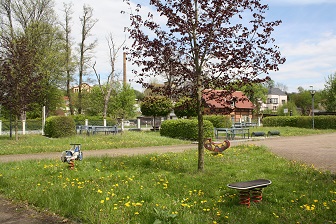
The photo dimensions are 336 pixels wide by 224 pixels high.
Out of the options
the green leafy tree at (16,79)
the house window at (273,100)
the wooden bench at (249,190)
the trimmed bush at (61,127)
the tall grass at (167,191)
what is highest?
the house window at (273,100)

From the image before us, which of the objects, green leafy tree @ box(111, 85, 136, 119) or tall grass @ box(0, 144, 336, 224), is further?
green leafy tree @ box(111, 85, 136, 119)

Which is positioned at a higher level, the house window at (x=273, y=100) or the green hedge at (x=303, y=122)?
the house window at (x=273, y=100)

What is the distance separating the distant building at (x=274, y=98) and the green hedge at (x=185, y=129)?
9390cm

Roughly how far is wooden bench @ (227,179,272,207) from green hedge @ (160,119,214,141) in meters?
15.2

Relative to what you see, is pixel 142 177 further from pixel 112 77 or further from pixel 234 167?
pixel 112 77

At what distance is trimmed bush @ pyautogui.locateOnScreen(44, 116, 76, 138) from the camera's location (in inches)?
825

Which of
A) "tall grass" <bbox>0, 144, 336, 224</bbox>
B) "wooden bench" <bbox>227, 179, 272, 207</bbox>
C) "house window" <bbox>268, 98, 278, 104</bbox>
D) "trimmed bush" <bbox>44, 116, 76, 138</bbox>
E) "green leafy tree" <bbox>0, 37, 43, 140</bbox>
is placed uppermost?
"house window" <bbox>268, 98, 278, 104</bbox>

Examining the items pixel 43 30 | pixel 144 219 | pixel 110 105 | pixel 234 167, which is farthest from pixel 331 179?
pixel 110 105

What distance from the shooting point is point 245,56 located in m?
7.86

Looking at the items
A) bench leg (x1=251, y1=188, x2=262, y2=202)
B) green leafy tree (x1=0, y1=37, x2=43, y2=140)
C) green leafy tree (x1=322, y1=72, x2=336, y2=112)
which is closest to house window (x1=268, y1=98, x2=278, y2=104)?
green leafy tree (x1=322, y1=72, x2=336, y2=112)

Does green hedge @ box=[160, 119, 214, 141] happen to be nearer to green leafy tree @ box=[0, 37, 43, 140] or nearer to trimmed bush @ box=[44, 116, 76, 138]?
trimmed bush @ box=[44, 116, 76, 138]

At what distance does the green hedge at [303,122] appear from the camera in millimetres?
35750

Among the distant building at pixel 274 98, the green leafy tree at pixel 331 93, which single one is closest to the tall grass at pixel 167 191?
the green leafy tree at pixel 331 93

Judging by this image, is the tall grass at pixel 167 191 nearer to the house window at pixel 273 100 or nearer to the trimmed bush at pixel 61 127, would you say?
the trimmed bush at pixel 61 127
